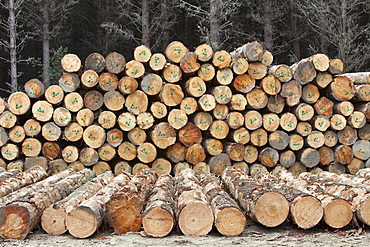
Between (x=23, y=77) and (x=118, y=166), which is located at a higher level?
(x=23, y=77)

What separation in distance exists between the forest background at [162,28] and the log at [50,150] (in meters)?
5.98

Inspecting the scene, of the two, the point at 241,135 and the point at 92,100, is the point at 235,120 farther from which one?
the point at 92,100

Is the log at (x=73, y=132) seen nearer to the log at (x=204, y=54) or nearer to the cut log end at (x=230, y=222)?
the log at (x=204, y=54)

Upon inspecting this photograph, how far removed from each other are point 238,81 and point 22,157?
4.26 meters

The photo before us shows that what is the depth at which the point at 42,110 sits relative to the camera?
725 cm

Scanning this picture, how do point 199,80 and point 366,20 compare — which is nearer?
point 199,80

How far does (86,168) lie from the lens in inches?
288

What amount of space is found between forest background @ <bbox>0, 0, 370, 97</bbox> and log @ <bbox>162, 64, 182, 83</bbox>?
460 cm

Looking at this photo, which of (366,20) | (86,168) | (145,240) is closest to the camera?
(145,240)

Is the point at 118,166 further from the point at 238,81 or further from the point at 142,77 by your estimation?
the point at 238,81

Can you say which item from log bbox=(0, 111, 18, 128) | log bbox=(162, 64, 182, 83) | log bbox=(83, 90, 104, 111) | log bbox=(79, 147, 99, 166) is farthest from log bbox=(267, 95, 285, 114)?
log bbox=(0, 111, 18, 128)

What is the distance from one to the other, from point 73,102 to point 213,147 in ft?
8.74

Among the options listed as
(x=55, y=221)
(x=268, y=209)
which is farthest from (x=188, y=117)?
(x=55, y=221)

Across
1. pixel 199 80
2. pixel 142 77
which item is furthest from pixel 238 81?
pixel 142 77
